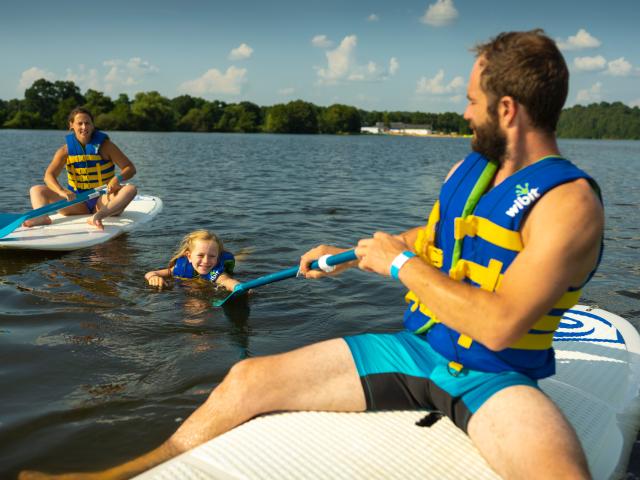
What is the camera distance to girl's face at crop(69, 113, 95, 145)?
23.6ft

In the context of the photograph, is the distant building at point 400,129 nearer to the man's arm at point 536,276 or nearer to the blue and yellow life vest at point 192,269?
the blue and yellow life vest at point 192,269

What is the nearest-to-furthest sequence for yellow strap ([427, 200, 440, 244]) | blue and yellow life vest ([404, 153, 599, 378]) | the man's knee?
blue and yellow life vest ([404, 153, 599, 378]), the man's knee, yellow strap ([427, 200, 440, 244])

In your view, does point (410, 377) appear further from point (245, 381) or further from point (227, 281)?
point (227, 281)

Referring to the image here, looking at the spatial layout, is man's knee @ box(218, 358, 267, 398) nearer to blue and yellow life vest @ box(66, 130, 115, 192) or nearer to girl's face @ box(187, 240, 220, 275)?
girl's face @ box(187, 240, 220, 275)

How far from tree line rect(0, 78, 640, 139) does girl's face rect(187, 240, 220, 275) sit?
231 ft

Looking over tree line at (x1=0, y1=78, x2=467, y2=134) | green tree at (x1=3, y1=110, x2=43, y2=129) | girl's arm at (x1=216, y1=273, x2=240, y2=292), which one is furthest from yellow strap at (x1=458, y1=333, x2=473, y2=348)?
green tree at (x1=3, y1=110, x2=43, y2=129)

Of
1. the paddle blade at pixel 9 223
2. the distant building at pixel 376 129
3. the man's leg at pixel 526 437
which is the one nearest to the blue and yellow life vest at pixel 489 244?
the man's leg at pixel 526 437

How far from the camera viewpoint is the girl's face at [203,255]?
204 inches

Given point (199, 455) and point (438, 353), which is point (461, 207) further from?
point (199, 455)

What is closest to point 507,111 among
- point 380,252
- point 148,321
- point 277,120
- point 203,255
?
point 380,252

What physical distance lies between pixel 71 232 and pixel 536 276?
597 cm

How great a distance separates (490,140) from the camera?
2.12 m

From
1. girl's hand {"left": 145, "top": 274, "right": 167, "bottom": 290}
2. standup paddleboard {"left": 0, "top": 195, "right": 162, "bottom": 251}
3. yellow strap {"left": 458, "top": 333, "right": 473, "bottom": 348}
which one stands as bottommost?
girl's hand {"left": 145, "top": 274, "right": 167, "bottom": 290}

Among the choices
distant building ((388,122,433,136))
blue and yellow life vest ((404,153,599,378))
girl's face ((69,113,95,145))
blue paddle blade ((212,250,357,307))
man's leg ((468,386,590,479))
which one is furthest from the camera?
distant building ((388,122,433,136))
